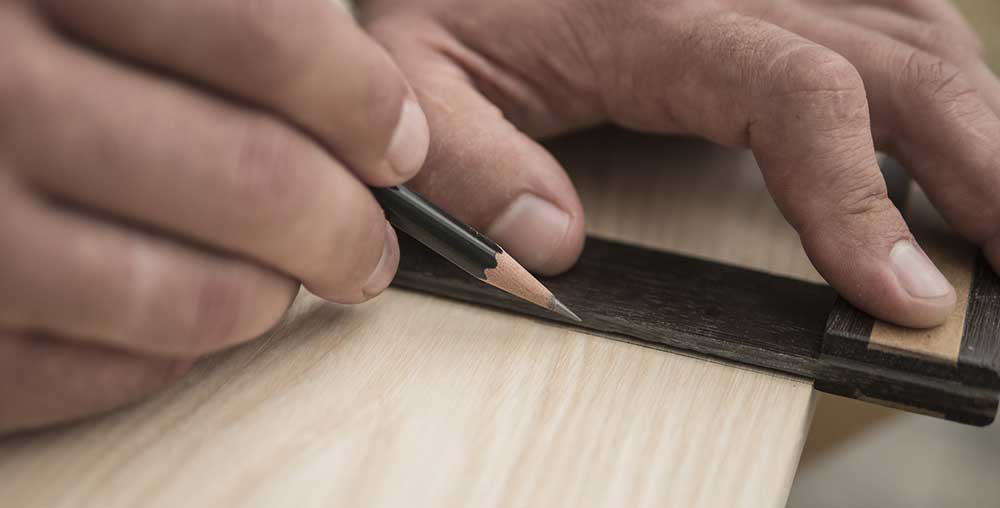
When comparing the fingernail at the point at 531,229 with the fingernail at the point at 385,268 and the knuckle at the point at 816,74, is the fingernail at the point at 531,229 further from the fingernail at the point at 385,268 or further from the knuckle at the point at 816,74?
the knuckle at the point at 816,74

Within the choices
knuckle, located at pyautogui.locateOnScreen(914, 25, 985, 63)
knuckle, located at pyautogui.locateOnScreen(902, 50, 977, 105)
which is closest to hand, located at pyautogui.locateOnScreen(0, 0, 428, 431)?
knuckle, located at pyautogui.locateOnScreen(902, 50, 977, 105)

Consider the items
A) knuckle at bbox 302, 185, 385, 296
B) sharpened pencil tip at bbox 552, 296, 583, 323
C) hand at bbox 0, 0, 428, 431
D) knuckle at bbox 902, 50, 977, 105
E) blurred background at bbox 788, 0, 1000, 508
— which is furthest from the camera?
blurred background at bbox 788, 0, 1000, 508

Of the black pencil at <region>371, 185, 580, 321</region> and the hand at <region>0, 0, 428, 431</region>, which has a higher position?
the hand at <region>0, 0, 428, 431</region>

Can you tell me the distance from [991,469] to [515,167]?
6.21ft

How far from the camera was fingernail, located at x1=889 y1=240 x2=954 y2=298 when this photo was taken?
79cm

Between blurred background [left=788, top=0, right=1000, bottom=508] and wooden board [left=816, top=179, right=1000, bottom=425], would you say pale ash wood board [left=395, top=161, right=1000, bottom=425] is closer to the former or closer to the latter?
wooden board [left=816, top=179, right=1000, bottom=425]

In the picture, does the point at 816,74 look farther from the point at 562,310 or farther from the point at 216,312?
the point at 216,312

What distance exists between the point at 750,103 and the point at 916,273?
250mm

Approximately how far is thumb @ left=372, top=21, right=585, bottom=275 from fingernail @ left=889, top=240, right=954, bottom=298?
33cm

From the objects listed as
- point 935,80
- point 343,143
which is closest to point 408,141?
point 343,143

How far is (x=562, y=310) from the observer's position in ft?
2.74

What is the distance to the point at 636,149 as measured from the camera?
4.11 ft

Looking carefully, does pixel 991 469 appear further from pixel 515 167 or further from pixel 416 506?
pixel 416 506

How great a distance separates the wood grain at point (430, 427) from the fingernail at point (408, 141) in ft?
0.60
